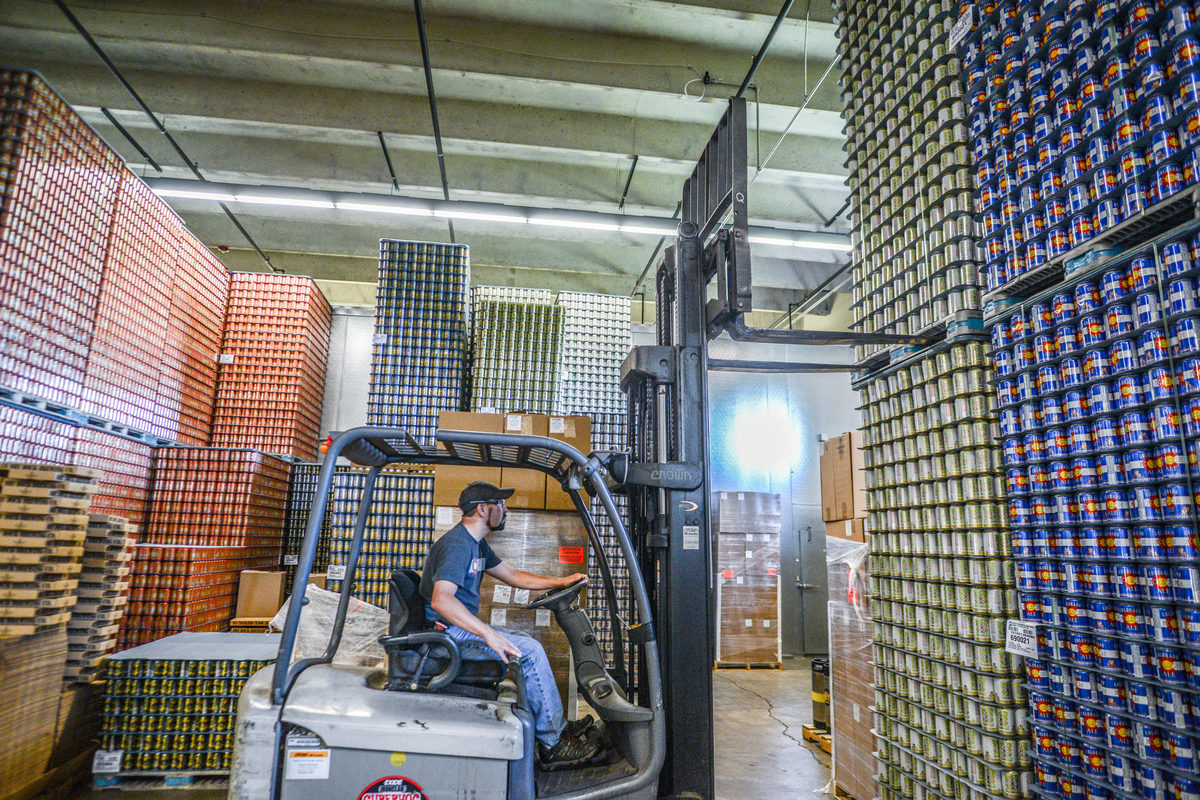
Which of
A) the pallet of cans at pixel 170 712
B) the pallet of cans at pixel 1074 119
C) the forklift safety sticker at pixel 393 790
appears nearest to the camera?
the pallet of cans at pixel 1074 119

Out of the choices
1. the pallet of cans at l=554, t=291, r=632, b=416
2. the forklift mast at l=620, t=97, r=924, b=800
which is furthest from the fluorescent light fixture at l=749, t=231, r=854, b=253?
the forklift mast at l=620, t=97, r=924, b=800

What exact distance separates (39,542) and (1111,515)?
627 centimetres

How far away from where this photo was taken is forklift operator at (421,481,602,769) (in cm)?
313

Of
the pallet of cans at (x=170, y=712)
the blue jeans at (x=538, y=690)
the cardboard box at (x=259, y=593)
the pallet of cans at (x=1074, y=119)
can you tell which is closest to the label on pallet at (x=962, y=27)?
the pallet of cans at (x=1074, y=119)

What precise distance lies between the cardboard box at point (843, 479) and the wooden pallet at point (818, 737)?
2434 millimetres

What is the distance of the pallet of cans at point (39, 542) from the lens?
4656mm

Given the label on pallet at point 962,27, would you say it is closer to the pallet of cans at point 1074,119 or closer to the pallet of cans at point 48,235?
the pallet of cans at point 1074,119

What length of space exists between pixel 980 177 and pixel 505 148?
25.2ft

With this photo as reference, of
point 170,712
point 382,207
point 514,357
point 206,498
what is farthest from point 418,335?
point 170,712

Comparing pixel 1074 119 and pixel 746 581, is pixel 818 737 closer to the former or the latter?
pixel 746 581

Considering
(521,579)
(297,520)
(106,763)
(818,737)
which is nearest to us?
(521,579)

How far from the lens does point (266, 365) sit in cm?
1057

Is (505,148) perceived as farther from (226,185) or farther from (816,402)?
(816,402)

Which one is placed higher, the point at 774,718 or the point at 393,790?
the point at 393,790
